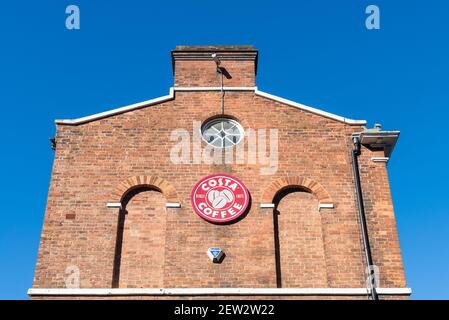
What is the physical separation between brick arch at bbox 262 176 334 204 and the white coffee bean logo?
103 centimetres

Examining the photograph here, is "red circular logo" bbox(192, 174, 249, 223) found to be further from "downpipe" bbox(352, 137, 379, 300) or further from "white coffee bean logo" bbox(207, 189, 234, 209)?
"downpipe" bbox(352, 137, 379, 300)

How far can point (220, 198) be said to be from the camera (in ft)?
56.5

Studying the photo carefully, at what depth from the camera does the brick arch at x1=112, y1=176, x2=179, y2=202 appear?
56.6 feet

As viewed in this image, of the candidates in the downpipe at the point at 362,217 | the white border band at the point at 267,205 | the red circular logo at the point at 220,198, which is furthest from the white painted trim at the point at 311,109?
the white border band at the point at 267,205

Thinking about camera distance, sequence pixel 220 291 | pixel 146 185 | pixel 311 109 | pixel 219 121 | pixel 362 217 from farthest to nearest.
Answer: pixel 219 121
pixel 311 109
pixel 146 185
pixel 362 217
pixel 220 291

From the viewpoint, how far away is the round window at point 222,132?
60.4 ft

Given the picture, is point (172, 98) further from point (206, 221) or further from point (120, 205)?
point (206, 221)

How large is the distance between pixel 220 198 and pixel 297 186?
2354 millimetres

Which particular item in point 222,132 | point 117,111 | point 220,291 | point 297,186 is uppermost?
point 117,111

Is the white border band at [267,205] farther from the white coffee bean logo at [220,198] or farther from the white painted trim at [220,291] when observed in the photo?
the white painted trim at [220,291]

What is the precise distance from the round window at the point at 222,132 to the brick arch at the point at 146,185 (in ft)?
6.76

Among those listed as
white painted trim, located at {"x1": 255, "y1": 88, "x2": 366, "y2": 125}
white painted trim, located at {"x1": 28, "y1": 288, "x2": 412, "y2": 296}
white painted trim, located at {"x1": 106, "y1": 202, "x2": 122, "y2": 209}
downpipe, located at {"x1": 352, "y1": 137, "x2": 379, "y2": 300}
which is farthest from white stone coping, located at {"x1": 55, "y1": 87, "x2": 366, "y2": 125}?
white painted trim, located at {"x1": 28, "y1": 288, "x2": 412, "y2": 296}

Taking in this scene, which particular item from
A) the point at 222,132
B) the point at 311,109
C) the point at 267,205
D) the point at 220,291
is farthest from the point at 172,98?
the point at 220,291
